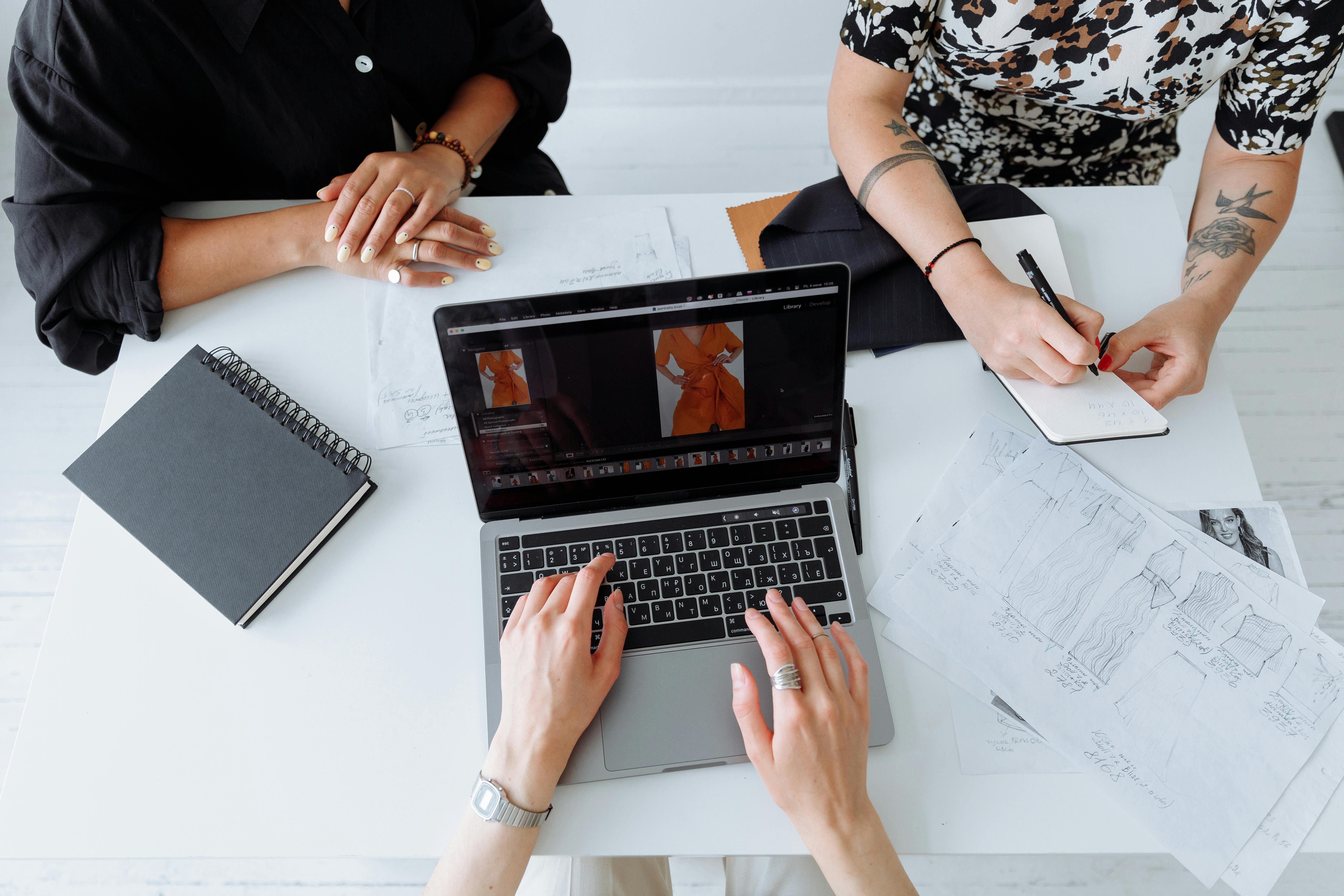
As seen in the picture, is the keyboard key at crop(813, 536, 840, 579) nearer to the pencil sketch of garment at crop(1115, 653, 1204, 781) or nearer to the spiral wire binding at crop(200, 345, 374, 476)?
the pencil sketch of garment at crop(1115, 653, 1204, 781)

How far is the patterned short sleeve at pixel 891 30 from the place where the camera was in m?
0.99

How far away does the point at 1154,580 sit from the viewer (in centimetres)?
80

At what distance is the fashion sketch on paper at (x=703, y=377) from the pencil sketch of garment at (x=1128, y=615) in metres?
0.40

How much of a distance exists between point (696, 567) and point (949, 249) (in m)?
0.47

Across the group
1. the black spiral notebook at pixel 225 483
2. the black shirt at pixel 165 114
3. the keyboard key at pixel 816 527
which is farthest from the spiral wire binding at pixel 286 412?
the keyboard key at pixel 816 527

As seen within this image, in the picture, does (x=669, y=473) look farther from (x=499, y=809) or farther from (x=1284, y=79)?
(x=1284, y=79)

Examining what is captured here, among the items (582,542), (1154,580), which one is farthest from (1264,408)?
(582,542)

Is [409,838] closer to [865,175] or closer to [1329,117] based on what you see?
[865,175]

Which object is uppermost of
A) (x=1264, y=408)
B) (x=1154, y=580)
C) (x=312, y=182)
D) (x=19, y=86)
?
(x=19, y=86)

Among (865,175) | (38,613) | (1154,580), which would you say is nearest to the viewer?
(1154,580)

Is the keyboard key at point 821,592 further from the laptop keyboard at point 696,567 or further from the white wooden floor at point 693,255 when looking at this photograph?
the white wooden floor at point 693,255

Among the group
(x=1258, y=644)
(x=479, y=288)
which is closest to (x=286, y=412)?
(x=479, y=288)

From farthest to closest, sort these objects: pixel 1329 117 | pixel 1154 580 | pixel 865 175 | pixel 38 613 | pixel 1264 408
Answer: pixel 1329 117
pixel 1264 408
pixel 38 613
pixel 865 175
pixel 1154 580

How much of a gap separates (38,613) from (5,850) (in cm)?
104
